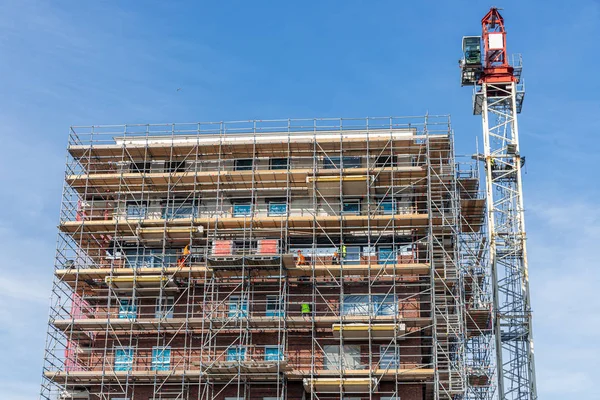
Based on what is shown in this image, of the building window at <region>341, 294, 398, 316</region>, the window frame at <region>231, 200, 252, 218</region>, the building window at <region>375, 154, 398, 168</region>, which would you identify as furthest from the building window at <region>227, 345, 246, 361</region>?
the building window at <region>375, 154, 398, 168</region>

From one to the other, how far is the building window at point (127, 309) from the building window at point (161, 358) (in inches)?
87.8

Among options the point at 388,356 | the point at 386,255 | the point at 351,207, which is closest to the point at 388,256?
the point at 386,255

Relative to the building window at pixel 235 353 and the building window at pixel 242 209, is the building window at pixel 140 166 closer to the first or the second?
the building window at pixel 242 209

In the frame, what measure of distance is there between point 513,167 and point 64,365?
28279 mm

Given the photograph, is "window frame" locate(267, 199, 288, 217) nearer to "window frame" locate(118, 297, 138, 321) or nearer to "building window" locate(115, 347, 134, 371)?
"window frame" locate(118, 297, 138, 321)

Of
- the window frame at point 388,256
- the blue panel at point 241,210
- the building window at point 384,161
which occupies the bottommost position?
the window frame at point 388,256

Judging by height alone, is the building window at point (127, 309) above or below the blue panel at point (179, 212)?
below

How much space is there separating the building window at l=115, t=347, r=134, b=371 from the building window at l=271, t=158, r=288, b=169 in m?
12.7

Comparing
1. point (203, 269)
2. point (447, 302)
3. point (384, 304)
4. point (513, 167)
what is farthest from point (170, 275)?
point (513, 167)

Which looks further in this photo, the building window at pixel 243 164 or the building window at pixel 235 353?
the building window at pixel 243 164

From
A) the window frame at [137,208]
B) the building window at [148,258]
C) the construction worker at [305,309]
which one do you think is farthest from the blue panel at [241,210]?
the construction worker at [305,309]

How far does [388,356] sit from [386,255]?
5.39 meters

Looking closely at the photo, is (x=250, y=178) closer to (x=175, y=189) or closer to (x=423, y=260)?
(x=175, y=189)

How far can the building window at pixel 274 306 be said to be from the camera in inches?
1954
